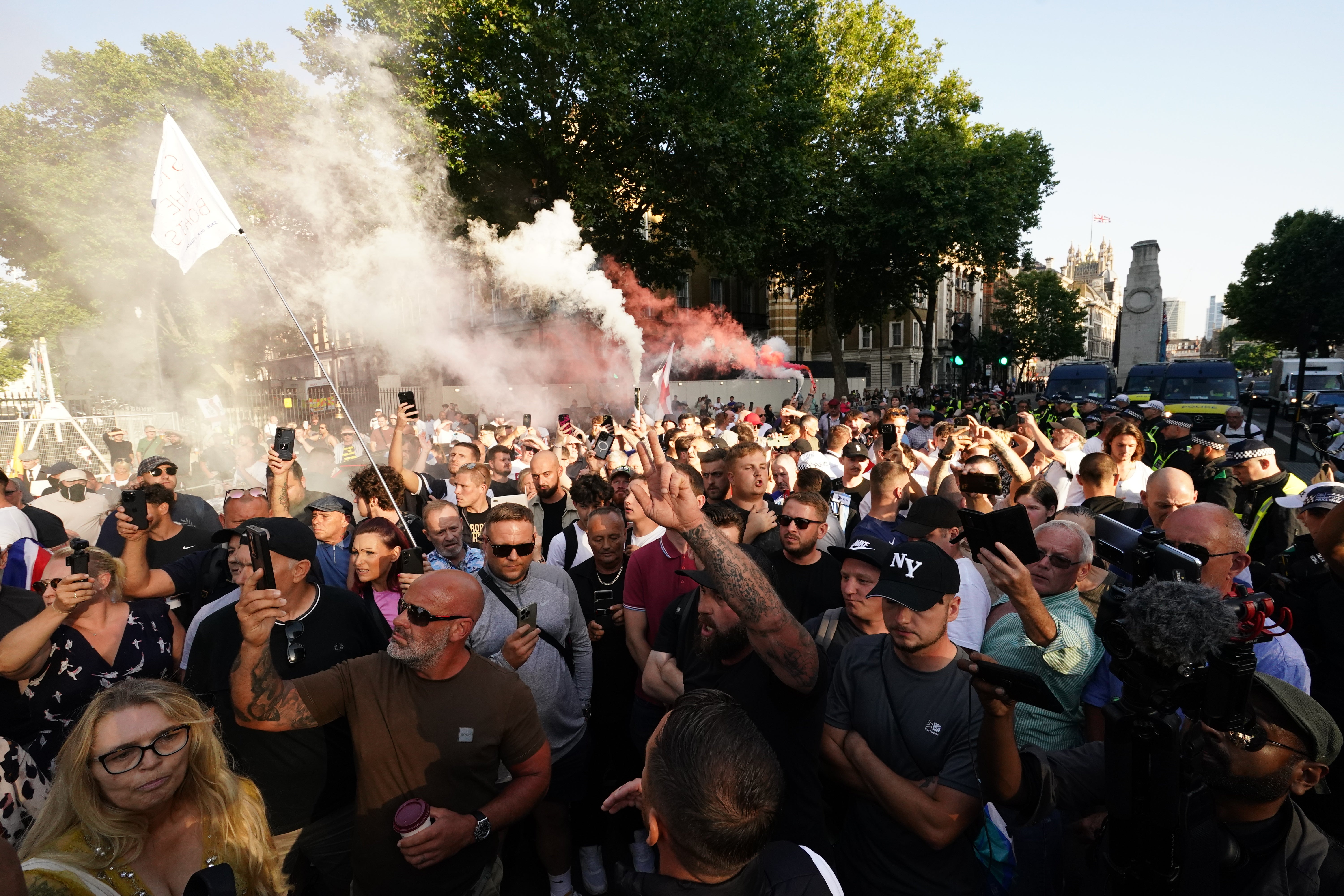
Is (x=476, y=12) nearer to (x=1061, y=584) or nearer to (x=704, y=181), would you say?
(x=704, y=181)

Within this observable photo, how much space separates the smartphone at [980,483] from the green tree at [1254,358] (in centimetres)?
9544

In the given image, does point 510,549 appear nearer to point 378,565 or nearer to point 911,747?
point 378,565

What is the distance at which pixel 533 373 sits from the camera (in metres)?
22.7

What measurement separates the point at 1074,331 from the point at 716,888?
7829cm

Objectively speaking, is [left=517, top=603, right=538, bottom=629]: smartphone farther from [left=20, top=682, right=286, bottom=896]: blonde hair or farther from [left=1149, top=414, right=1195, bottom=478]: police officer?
[left=1149, top=414, right=1195, bottom=478]: police officer

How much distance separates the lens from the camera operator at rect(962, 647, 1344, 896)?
1.83m

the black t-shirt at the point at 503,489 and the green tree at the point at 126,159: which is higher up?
the green tree at the point at 126,159

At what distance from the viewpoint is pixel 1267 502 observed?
4984 millimetres

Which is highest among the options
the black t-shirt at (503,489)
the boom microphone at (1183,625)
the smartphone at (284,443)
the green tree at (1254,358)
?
the smartphone at (284,443)

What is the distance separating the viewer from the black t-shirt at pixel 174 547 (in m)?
4.71

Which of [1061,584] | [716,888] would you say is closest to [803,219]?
[1061,584]

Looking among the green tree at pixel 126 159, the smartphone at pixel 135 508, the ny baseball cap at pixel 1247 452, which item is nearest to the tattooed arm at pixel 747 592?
the smartphone at pixel 135 508

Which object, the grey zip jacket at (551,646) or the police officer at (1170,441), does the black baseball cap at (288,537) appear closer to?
the grey zip jacket at (551,646)

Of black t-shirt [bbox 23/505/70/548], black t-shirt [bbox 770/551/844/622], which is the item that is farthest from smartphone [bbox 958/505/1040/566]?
black t-shirt [bbox 23/505/70/548]
